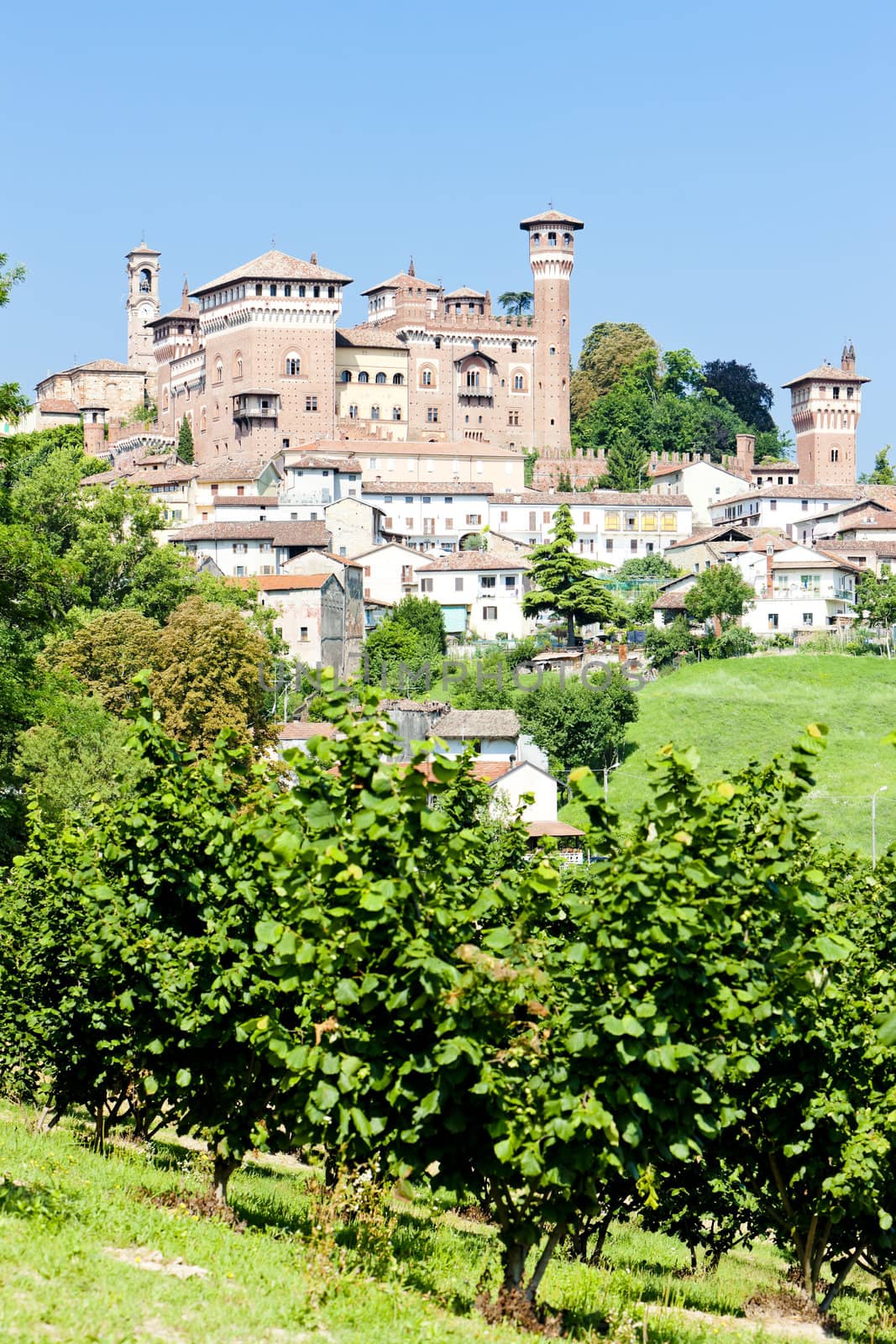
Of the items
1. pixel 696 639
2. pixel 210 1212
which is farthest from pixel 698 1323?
pixel 696 639

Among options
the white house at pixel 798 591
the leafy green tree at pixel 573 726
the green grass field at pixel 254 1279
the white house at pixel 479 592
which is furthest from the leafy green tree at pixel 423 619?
the green grass field at pixel 254 1279

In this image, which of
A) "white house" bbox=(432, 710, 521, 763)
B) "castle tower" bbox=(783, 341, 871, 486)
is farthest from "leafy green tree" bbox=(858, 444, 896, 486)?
"white house" bbox=(432, 710, 521, 763)

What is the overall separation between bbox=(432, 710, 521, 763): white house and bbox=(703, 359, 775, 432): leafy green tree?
250 ft

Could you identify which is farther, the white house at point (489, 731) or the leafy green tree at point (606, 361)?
the leafy green tree at point (606, 361)

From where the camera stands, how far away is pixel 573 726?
202 feet

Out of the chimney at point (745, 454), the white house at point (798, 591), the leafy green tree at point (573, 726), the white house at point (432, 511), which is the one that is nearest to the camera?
the leafy green tree at point (573, 726)

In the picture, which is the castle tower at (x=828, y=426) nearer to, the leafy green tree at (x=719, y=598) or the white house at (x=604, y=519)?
the white house at (x=604, y=519)

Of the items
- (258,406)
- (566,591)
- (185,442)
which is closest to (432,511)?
(258,406)

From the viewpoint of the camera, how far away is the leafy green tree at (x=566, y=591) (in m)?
75.8

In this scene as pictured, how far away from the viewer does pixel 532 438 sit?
368 feet

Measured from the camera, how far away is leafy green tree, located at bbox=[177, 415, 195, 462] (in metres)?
106

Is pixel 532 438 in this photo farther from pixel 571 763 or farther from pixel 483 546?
pixel 571 763

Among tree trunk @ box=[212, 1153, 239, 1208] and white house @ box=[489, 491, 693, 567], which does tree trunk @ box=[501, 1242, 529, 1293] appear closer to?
tree trunk @ box=[212, 1153, 239, 1208]

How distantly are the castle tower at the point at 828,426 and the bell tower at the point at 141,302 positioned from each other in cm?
5163
